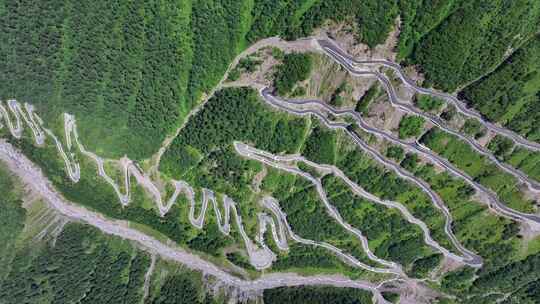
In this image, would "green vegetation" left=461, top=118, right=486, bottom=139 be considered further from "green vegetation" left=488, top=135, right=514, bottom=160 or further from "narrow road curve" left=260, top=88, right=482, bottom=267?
"narrow road curve" left=260, top=88, right=482, bottom=267

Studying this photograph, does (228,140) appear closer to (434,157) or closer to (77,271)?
(434,157)

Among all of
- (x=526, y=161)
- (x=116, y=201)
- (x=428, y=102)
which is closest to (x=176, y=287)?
(x=116, y=201)

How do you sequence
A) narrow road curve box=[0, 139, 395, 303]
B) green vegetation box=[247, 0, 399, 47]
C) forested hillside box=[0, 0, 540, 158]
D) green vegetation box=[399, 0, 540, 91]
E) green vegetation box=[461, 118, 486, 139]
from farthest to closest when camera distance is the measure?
narrow road curve box=[0, 139, 395, 303], green vegetation box=[461, 118, 486, 139], green vegetation box=[247, 0, 399, 47], forested hillside box=[0, 0, 540, 158], green vegetation box=[399, 0, 540, 91]

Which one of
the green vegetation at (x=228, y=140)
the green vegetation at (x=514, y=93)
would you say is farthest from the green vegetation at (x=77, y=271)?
the green vegetation at (x=514, y=93)

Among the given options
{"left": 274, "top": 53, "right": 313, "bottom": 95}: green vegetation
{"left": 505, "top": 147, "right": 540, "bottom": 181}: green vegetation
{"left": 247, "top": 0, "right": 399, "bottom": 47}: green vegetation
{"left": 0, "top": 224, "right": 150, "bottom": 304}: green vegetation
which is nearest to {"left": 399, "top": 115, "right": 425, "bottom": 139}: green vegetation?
{"left": 247, "top": 0, "right": 399, "bottom": 47}: green vegetation

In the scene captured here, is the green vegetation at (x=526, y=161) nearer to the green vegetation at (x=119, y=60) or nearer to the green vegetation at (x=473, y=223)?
the green vegetation at (x=473, y=223)

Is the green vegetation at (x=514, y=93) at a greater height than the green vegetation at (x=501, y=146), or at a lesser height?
greater
